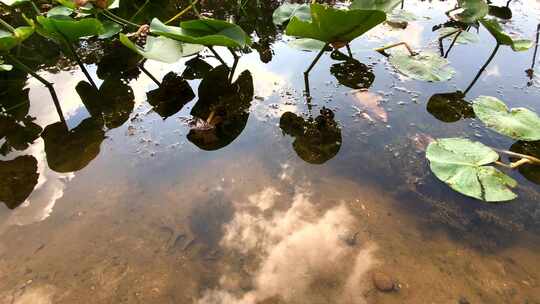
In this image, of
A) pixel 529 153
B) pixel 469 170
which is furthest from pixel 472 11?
pixel 469 170

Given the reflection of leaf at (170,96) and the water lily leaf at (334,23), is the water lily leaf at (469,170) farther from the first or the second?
the reflection of leaf at (170,96)

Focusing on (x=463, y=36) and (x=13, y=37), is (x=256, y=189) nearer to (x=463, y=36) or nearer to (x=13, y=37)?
(x=13, y=37)

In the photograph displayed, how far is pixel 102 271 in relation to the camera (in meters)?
1.33

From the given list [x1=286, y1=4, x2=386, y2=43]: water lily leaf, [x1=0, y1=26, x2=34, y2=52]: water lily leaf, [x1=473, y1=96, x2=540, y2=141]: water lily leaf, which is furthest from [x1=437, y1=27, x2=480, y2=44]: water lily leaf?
[x1=0, y1=26, x2=34, y2=52]: water lily leaf

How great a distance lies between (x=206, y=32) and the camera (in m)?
1.98

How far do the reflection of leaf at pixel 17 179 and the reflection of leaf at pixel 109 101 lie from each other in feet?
1.28

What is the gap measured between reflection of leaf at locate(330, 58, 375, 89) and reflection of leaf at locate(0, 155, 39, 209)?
1573 millimetres

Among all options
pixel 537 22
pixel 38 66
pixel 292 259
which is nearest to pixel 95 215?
pixel 292 259

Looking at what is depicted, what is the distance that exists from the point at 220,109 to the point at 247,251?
2.87 feet

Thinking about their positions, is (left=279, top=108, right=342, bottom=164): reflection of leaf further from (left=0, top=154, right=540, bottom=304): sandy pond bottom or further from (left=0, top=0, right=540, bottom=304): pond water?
(left=0, top=154, right=540, bottom=304): sandy pond bottom

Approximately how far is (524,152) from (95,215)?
1767mm

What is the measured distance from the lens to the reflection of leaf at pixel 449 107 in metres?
1.94

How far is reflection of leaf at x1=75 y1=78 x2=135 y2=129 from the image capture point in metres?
2.04

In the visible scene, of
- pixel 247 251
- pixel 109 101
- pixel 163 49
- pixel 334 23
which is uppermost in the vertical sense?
pixel 334 23
